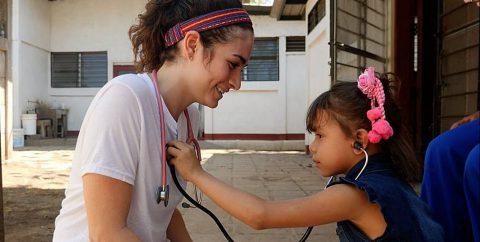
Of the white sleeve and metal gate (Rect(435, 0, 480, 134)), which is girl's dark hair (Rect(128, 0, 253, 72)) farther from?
metal gate (Rect(435, 0, 480, 134))

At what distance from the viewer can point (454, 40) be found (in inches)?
210

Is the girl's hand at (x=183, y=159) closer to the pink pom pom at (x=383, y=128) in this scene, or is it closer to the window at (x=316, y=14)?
the pink pom pom at (x=383, y=128)

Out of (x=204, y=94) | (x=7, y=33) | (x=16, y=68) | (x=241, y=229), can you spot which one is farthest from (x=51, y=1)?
(x=204, y=94)

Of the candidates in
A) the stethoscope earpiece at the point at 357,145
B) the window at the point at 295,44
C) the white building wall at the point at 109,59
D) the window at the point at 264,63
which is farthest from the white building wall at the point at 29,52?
the stethoscope earpiece at the point at 357,145

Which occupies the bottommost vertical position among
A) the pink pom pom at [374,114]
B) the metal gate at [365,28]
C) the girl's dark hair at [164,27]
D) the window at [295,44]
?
the pink pom pom at [374,114]

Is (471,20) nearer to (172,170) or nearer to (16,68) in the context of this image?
(172,170)

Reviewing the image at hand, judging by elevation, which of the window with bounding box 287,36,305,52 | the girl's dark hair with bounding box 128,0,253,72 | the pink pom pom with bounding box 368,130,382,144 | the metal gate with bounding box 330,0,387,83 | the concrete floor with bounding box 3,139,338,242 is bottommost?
the concrete floor with bounding box 3,139,338,242

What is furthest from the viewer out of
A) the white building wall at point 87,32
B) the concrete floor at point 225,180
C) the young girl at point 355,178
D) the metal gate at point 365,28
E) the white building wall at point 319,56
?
the white building wall at point 87,32

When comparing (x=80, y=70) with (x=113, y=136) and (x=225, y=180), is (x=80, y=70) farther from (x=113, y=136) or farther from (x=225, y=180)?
(x=113, y=136)

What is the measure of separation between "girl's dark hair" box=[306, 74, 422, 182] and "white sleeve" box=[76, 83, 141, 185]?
1.91ft

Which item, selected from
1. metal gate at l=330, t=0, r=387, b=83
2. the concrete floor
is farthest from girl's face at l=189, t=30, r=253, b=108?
metal gate at l=330, t=0, r=387, b=83

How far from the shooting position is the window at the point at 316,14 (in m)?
8.39

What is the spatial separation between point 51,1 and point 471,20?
40.8 feet

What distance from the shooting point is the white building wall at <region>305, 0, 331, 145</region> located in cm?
792
